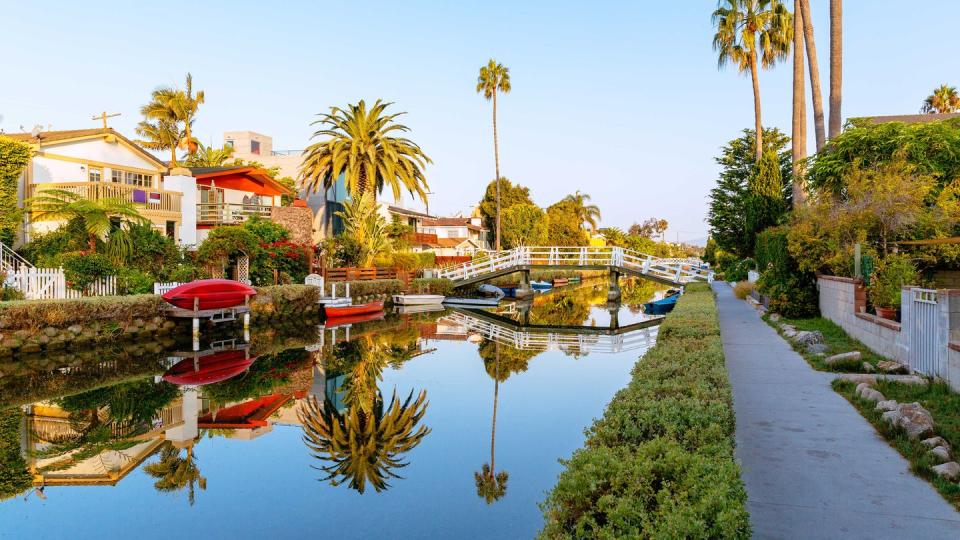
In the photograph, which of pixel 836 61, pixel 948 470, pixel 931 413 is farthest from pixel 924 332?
pixel 836 61

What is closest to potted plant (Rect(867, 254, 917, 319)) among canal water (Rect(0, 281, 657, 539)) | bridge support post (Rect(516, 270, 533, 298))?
canal water (Rect(0, 281, 657, 539))

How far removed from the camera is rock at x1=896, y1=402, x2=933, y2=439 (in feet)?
24.9

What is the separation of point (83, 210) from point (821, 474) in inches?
982

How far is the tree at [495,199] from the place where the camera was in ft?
264

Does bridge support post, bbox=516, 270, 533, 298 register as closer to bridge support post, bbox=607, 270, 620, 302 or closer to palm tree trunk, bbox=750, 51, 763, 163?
bridge support post, bbox=607, 270, 620, 302

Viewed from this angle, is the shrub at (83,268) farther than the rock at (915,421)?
Yes

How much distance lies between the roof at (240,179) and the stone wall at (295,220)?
3.47 m

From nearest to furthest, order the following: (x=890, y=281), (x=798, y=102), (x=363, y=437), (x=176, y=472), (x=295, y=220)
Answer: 1. (x=176, y=472)
2. (x=363, y=437)
3. (x=890, y=281)
4. (x=798, y=102)
5. (x=295, y=220)

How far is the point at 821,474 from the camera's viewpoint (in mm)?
6680

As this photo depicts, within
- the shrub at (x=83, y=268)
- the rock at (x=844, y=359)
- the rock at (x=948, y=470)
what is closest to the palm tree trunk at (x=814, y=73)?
the rock at (x=844, y=359)

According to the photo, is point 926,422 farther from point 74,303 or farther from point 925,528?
point 74,303

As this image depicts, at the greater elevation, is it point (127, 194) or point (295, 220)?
point (127, 194)

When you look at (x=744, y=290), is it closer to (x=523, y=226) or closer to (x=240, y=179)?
(x=240, y=179)

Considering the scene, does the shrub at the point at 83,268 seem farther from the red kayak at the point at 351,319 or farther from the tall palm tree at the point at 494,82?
the tall palm tree at the point at 494,82
